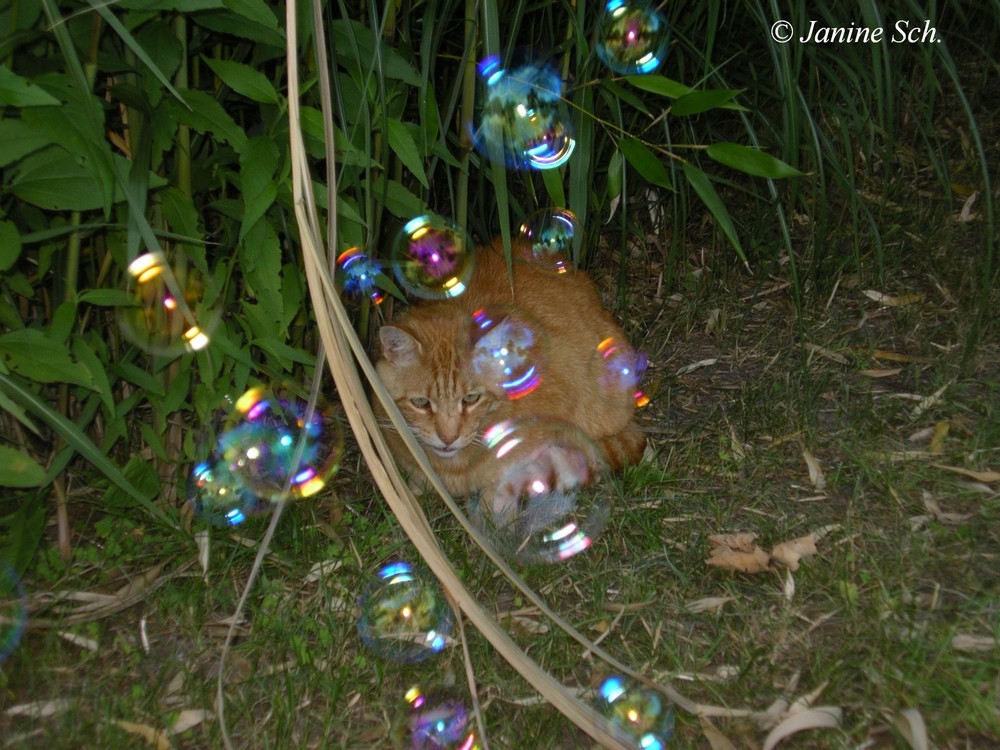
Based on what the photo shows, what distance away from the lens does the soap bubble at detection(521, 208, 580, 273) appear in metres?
3.20

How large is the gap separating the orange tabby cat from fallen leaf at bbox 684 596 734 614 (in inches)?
24.5

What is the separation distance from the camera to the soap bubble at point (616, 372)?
329 centimetres

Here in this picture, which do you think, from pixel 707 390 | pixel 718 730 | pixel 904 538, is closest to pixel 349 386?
pixel 718 730

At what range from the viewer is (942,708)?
2113 millimetres

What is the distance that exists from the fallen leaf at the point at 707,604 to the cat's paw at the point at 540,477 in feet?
2.02

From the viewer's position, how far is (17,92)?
2.04m

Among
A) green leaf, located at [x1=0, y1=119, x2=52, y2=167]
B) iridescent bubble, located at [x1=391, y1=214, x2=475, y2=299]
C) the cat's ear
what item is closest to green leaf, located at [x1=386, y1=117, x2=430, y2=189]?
iridescent bubble, located at [x1=391, y1=214, x2=475, y2=299]

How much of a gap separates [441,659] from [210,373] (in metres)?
0.99

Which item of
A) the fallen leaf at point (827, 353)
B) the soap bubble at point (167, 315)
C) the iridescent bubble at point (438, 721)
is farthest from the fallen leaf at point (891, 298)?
the soap bubble at point (167, 315)

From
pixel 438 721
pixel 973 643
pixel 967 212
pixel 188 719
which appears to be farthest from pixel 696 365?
pixel 188 719

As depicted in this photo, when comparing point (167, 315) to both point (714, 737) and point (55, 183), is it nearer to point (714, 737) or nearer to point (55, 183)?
point (55, 183)

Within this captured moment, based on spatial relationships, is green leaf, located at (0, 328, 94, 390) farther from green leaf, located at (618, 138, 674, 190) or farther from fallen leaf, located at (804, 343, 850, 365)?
fallen leaf, located at (804, 343, 850, 365)

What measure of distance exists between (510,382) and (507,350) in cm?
12

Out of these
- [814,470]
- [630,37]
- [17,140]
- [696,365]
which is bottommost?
[696,365]
